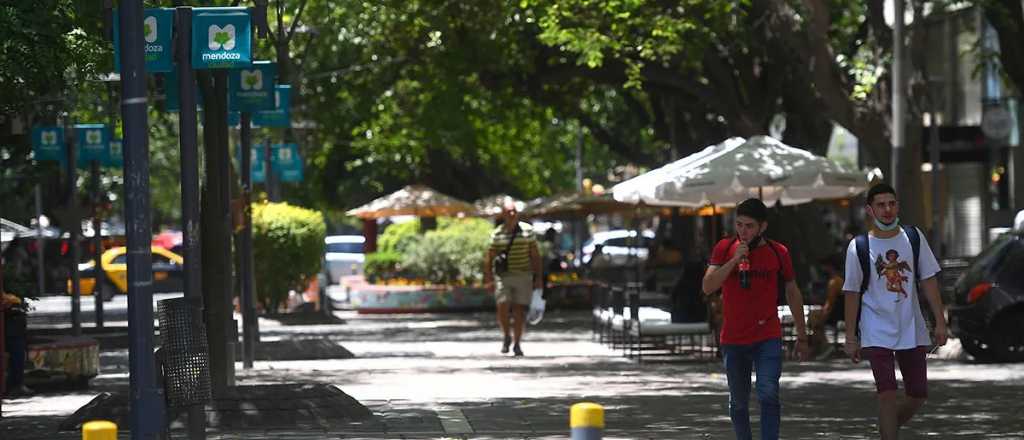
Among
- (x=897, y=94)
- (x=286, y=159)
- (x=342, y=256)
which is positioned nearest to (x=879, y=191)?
(x=897, y=94)

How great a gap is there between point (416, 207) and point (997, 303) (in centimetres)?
2145

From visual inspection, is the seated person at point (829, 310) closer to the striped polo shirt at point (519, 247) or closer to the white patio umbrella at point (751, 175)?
the white patio umbrella at point (751, 175)

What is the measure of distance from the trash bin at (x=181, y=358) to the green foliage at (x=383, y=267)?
26459 millimetres

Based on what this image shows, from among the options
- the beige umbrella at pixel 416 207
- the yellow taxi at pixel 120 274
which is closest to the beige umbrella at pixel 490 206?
the beige umbrella at pixel 416 207

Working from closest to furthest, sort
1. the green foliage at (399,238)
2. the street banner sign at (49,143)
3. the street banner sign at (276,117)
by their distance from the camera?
the street banner sign at (276,117) → the street banner sign at (49,143) → the green foliage at (399,238)

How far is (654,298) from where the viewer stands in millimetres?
26031

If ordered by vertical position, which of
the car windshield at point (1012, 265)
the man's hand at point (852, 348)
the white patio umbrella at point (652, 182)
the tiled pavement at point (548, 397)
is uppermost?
the white patio umbrella at point (652, 182)

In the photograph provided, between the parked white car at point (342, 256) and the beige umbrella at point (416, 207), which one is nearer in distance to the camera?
the beige umbrella at point (416, 207)

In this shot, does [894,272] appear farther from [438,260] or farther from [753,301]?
[438,260]

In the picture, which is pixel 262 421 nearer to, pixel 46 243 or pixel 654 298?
pixel 654 298

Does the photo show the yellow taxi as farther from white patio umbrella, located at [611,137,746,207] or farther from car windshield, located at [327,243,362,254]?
white patio umbrella, located at [611,137,746,207]

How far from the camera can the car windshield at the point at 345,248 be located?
203 ft

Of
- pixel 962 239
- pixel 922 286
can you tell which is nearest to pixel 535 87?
pixel 962 239

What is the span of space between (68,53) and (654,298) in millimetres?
13800
